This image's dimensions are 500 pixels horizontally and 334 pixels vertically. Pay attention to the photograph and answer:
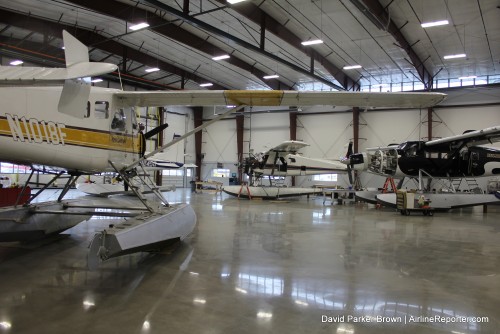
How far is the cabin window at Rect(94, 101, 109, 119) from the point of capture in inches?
209

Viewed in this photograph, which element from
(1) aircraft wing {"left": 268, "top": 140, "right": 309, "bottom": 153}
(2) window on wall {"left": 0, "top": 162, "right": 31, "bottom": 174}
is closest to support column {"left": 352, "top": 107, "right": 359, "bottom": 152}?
(1) aircraft wing {"left": 268, "top": 140, "right": 309, "bottom": 153}

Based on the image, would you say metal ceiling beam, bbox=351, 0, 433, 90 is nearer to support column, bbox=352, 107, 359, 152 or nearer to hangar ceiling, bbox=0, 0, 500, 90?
hangar ceiling, bbox=0, 0, 500, 90

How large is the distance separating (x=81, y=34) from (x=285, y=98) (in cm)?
1481

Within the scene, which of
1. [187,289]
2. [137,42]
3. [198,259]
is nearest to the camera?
[187,289]

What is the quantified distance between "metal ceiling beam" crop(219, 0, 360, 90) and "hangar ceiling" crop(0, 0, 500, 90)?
4cm

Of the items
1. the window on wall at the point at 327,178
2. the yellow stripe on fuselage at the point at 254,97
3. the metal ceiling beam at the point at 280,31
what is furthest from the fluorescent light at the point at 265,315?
the window on wall at the point at 327,178

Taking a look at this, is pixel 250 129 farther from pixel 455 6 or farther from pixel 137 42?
pixel 455 6

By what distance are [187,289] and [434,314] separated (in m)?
2.40

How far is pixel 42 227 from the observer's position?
5.80 metres

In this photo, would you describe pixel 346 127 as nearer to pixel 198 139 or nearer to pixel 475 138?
pixel 475 138

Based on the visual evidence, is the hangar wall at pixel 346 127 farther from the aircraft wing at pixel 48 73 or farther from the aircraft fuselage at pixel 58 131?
the aircraft wing at pixel 48 73

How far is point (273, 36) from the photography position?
16484mm

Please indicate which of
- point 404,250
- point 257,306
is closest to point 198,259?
point 257,306

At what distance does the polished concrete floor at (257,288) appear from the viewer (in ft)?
9.28
